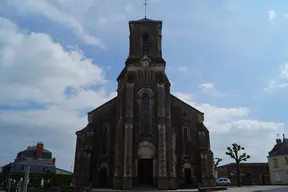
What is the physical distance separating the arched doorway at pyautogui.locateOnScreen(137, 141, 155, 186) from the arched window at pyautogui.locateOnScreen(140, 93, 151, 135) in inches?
62.8

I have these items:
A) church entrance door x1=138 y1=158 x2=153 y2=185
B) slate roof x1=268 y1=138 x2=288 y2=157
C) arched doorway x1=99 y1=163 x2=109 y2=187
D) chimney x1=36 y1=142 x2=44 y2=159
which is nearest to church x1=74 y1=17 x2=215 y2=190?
church entrance door x1=138 y1=158 x2=153 y2=185

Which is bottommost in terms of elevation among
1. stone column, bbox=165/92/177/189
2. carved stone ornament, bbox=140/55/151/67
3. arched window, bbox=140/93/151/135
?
stone column, bbox=165/92/177/189

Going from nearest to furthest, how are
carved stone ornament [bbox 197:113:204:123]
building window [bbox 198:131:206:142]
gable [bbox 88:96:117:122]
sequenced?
1. building window [bbox 198:131:206:142]
2. carved stone ornament [bbox 197:113:204:123]
3. gable [bbox 88:96:117:122]

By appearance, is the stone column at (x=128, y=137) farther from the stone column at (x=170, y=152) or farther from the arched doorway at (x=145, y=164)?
the stone column at (x=170, y=152)

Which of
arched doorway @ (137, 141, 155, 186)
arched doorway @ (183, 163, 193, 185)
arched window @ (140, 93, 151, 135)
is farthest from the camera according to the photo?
arched doorway @ (183, 163, 193, 185)

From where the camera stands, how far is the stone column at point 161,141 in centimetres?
2688

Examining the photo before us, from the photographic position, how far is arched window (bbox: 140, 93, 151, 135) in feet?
97.3

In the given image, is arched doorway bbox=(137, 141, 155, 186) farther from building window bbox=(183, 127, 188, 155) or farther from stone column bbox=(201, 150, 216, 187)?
stone column bbox=(201, 150, 216, 187)

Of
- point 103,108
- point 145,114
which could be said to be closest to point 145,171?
point 145,114

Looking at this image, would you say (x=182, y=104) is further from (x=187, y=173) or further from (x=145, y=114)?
(x=187, y=173)

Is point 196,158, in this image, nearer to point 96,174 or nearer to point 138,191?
point 138,191

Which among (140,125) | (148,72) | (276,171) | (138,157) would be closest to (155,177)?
(138,157)

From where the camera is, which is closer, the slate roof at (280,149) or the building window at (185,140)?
the building window at (185,140)

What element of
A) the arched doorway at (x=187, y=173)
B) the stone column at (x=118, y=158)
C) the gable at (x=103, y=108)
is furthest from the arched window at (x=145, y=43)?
the arched doorway at (x=187, y=173)
